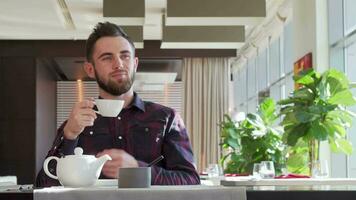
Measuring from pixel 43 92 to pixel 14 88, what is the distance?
35.8 inches

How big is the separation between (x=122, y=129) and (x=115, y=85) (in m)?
0.22

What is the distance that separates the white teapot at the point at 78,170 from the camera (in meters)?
1.43

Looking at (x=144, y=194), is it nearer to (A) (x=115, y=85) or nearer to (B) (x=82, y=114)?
(B) (x=82, y=114)

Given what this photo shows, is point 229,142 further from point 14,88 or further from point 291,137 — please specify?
point 14,88

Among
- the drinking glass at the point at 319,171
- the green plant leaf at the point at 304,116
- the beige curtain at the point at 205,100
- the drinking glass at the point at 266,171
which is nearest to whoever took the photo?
the drinking glass at the point at 266,171

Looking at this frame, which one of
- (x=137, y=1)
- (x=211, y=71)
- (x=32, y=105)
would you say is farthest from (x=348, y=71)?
(x=32, y=105)

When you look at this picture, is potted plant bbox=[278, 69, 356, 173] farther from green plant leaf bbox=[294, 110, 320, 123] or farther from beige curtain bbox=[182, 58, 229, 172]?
beige curtain bbox=[182, 58, 229, 172]

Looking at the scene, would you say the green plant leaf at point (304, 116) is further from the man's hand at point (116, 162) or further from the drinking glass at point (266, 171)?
the man's hand at point (116, 162)

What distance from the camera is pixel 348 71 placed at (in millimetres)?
6797

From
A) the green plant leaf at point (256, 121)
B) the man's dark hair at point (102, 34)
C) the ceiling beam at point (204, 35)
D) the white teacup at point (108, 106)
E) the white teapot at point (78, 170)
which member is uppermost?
the ceiling beam at point (204, 35)

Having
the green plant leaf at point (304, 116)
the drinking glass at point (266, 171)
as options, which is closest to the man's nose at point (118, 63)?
the drinking glass at point (266, 171)

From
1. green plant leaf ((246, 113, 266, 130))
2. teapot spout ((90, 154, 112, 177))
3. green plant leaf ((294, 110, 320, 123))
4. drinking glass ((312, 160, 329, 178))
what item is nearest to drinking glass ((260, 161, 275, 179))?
drinking glass ((312, 160, 329, 178))

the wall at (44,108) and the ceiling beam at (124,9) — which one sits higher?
the ceiling beam at (124,9)

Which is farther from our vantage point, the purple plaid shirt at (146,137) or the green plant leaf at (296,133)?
the green plant leaf at (296,133)
